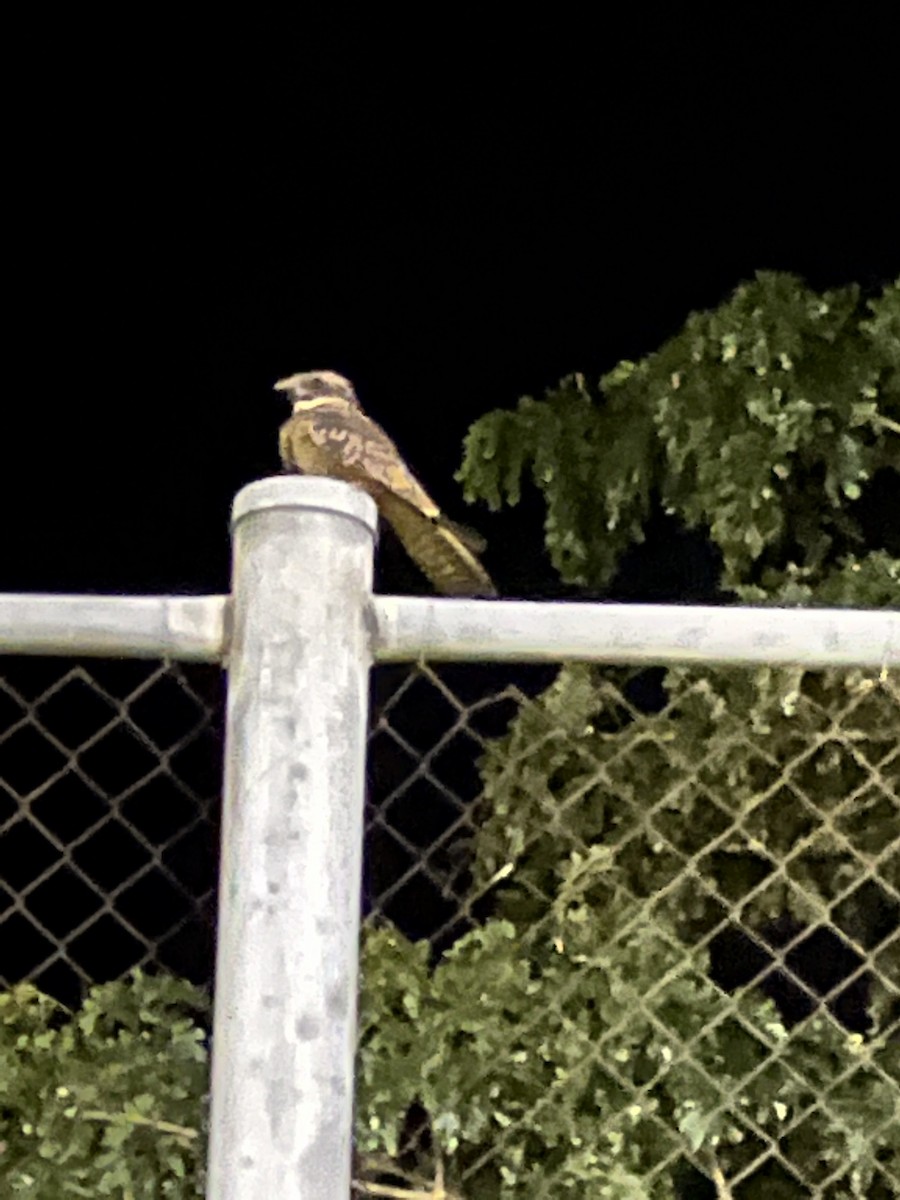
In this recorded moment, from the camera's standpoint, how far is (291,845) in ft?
3.52

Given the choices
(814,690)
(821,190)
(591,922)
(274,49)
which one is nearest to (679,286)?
(821,190)

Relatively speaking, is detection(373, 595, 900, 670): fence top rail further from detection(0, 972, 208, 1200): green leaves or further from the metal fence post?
detection(0, 972, 208, 1200): green leaves

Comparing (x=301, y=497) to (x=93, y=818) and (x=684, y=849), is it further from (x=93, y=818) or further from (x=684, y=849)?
(x=93, y=818)

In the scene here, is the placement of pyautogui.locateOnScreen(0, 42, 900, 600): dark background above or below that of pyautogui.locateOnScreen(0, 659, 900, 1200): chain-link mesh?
above

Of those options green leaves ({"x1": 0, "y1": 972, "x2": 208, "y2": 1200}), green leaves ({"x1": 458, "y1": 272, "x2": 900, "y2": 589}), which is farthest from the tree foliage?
green leaves ({"x1": 0, "y1": 972, "x2": 208, "y2": 1200})

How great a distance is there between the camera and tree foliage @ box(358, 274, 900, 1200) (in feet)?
6.44

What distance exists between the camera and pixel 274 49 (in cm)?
449

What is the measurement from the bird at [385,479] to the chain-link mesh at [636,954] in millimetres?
187

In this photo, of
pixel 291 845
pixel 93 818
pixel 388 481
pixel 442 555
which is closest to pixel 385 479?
pixel 388 481

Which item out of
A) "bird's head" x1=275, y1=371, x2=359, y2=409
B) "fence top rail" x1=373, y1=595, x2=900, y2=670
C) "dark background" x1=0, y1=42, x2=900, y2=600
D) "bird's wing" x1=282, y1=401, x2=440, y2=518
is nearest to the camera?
"fence top rail" x1=373, y1=595, x2=900, y2=670

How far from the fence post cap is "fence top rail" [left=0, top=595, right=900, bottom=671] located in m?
0.06

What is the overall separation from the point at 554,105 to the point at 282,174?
84cm

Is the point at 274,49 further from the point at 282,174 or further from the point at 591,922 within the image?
the point at 591,922

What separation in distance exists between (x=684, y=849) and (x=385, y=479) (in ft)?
2.37
